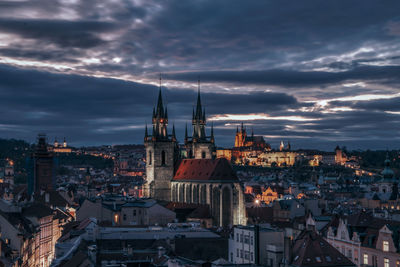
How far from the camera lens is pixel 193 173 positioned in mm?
163000

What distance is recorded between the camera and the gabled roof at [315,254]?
58375 millimetres

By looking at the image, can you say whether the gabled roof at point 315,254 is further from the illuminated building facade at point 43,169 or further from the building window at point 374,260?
the illuminated building facade at point 43,169

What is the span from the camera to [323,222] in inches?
3580

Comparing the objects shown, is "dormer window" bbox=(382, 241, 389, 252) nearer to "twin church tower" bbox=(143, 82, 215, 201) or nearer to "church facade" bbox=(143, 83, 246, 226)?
"church facade" bbox=(143, 83, 246, 226)

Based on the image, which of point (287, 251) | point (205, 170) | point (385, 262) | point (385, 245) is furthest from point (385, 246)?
point (205, 170)

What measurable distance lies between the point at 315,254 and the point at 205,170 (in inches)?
3958

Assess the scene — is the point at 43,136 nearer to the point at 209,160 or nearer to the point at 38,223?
the point at 209,160

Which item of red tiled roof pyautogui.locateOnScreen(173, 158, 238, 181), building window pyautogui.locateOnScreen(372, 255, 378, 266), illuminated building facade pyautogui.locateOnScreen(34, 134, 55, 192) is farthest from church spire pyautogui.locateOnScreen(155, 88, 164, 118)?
building window pyautogui.locateOnScreen(372, 255, 378, 266)

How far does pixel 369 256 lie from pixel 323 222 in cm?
2350

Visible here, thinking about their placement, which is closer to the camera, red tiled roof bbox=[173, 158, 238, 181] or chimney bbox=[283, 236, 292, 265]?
chimney bbox=[283, 236, 292, 265]

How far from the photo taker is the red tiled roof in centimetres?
15250

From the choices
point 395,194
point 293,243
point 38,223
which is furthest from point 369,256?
point 395,194

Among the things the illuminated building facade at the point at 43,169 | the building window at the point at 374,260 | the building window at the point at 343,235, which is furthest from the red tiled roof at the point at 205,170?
the building window at the point at 374,260

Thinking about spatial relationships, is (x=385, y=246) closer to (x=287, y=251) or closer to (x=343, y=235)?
(x=343, y=235)
